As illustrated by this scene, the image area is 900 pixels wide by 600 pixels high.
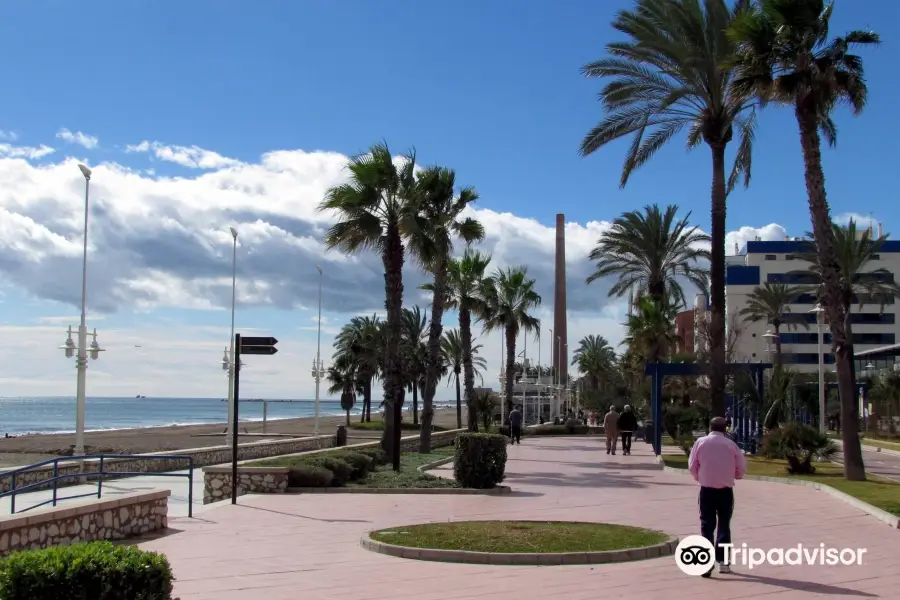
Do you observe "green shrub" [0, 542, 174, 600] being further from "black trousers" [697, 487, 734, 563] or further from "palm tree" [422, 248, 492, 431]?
"palm tree" [422, 248, 492, 431]

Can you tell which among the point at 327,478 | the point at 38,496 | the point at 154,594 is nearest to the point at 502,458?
the point at 327,478

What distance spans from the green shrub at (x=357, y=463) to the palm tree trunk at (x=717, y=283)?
9534mm

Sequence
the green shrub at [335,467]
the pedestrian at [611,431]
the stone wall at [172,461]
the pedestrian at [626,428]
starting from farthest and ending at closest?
the pedestrian at [611,431] → the pedestrian at [626,428] → the stone wall at [172,461] → the green shrub at [335,467]

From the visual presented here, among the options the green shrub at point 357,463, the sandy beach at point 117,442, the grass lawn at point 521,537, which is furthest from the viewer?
the sandy beach at point 117,442

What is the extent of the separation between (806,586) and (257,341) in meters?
9.57

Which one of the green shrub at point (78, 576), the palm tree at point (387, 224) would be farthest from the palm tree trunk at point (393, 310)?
the green shrub at point (78, 576)

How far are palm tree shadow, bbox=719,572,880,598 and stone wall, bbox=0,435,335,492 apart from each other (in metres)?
10.4

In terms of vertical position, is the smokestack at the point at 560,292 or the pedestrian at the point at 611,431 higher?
the smokestack at the point at 560,292

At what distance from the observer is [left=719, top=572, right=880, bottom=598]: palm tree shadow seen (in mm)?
8133

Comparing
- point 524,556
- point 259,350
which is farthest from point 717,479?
point 259,350

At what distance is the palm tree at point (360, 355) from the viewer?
230 feet

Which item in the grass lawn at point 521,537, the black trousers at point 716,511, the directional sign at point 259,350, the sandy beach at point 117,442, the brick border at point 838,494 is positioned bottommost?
the sandy beach at point 117,442

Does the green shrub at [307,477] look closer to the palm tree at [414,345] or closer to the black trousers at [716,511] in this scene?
the black trousers at [716,511]

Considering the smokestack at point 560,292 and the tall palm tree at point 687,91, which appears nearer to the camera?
the tall palm tree at point 687,91
